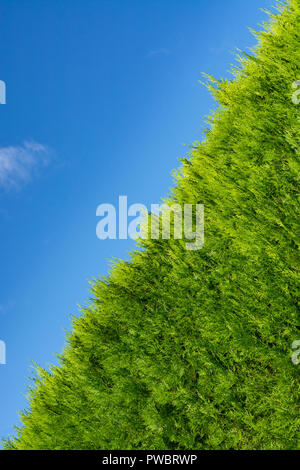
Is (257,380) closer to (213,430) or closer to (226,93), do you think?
(213,430)

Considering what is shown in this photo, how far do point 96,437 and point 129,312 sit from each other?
2107 mm

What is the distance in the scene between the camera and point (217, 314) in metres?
5.79

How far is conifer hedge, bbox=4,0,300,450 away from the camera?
538 cm

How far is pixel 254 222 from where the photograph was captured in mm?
5742

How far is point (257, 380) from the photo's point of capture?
17.7ft

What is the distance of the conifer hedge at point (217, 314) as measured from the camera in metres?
5.38

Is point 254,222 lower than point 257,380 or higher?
higher
